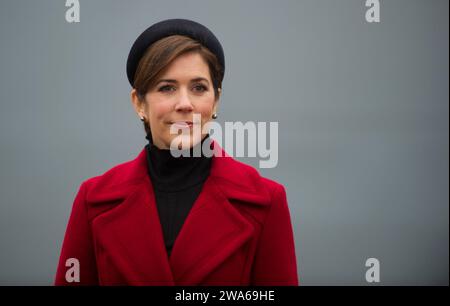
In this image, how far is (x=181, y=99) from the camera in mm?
1169

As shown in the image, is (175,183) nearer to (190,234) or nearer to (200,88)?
(190,234)

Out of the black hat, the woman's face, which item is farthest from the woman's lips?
the black hat

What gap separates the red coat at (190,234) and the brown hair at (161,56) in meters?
0.27

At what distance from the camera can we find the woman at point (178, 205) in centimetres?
119

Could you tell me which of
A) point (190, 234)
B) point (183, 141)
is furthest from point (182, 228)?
point (183, 141)

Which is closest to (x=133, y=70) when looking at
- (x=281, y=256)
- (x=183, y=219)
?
(x=183, y=219)

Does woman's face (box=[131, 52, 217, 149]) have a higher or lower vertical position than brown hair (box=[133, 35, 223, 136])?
lower

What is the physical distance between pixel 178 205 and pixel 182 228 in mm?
81

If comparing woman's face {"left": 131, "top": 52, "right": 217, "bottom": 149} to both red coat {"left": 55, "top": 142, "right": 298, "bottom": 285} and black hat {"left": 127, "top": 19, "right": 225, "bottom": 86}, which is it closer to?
black hat {"left": 127, "top": 19, "right": 225, "bottom": 86}

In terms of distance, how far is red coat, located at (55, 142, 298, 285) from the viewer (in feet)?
3.93

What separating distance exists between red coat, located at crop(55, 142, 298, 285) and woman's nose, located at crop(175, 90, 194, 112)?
245 mm
